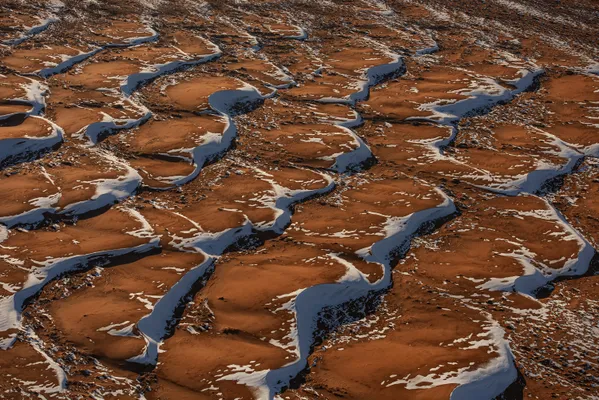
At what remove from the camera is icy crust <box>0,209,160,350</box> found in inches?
70.1

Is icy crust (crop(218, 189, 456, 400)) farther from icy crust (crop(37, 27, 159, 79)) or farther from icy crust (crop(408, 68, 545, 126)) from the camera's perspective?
icy crust (crop(37, 27, 159, 79))

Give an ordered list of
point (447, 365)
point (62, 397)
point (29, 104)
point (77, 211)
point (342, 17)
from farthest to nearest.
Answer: point (342, 17)
point (29, 104)
point (77, 211)
point (447, 365)
point (62, 397)

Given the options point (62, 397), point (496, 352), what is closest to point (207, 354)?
point (62, 397)

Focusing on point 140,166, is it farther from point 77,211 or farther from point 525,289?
point 525,289

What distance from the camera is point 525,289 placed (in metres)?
1.96

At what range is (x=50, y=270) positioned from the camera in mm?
1980

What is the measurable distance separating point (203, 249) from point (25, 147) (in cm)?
98

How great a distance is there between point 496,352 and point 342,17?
3.19m

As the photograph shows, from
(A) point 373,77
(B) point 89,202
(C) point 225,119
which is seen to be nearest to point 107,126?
(C) point 225,119

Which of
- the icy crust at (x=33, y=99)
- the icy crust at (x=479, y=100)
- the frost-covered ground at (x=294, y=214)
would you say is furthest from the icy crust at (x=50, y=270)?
the icy crust at (x=479, y=100)

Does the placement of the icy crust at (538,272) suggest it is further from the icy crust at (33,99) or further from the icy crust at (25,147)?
the icy crust at (33,99)

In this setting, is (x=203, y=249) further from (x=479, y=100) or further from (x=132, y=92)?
(x=479, y=100)

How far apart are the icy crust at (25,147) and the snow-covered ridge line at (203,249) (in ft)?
2.73

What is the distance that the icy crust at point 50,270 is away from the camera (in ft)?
5.84
